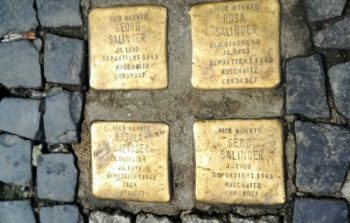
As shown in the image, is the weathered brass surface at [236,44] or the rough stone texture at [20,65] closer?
the weathered brass surface at [236,44]

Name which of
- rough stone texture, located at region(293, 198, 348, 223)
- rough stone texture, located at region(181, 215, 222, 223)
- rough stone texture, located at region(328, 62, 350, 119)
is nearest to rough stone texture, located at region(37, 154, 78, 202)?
rough stone texture, located at region(181, 215, 222, 223)

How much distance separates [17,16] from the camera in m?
1.91

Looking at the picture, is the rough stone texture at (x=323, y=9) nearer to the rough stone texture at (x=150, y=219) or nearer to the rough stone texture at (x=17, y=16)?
the rough stone texture at (x=150, y=219)

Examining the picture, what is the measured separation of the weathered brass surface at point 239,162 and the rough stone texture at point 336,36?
1.04 feet

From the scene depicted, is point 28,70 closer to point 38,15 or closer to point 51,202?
point 38,15

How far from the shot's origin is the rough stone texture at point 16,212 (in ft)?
6.40

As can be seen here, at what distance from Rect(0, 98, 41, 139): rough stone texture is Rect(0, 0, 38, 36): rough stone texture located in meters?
0.28

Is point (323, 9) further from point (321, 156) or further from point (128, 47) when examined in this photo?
point (128, 47)

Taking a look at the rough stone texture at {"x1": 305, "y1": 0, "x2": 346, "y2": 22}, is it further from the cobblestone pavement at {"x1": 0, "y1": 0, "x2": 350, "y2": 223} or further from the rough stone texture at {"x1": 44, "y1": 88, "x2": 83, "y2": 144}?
the rough stone texture at {"x1": 44, "y1": 88, "x2": 83, "y2": 144}

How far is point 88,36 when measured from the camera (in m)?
1.87

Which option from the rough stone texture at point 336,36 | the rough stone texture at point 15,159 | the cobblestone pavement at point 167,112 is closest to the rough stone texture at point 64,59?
the cobblestone pavement at point 167,112

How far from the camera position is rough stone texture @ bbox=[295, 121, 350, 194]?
5.46 feet

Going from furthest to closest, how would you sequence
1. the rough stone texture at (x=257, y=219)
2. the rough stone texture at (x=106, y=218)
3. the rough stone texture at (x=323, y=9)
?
the rough stone texture at (x=106, y=218), the rough stone texture at (x=257, y=219), the rough stone texture at (x=323, y=9)

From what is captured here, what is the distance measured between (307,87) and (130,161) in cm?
70
